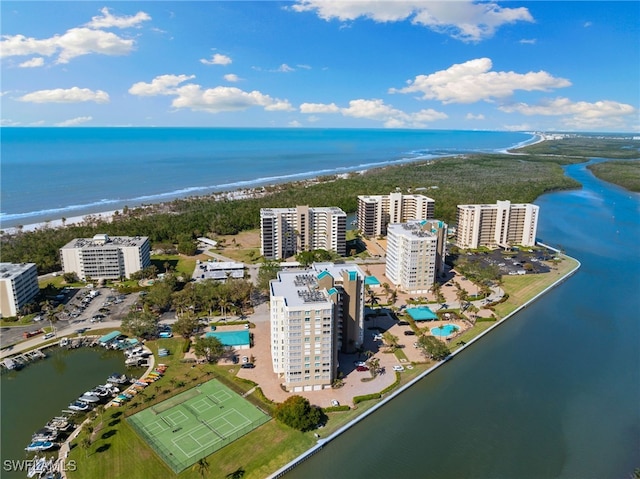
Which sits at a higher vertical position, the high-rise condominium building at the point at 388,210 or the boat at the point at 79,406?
the high-rise condominium building at the point at 388,210

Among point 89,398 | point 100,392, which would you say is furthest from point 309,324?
point 89,398

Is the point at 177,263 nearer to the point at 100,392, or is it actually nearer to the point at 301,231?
the point at 301,231

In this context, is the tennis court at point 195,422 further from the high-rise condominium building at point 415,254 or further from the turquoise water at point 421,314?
the high-rise condominium building at point 415,254

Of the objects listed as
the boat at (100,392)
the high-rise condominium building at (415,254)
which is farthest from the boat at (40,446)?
the high-rise condominium building at (415,254)

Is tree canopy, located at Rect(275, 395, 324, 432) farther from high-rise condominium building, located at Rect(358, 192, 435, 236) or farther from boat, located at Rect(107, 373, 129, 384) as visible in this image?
high-rise condominium building, located at Rect(358, 192, 435, 236)

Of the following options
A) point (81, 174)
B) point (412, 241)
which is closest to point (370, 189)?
point (412, 241)

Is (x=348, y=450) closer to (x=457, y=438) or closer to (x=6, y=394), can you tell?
(x=457, y=438)

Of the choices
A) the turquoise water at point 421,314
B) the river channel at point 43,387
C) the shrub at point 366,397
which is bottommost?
the river channel at point 43,387
